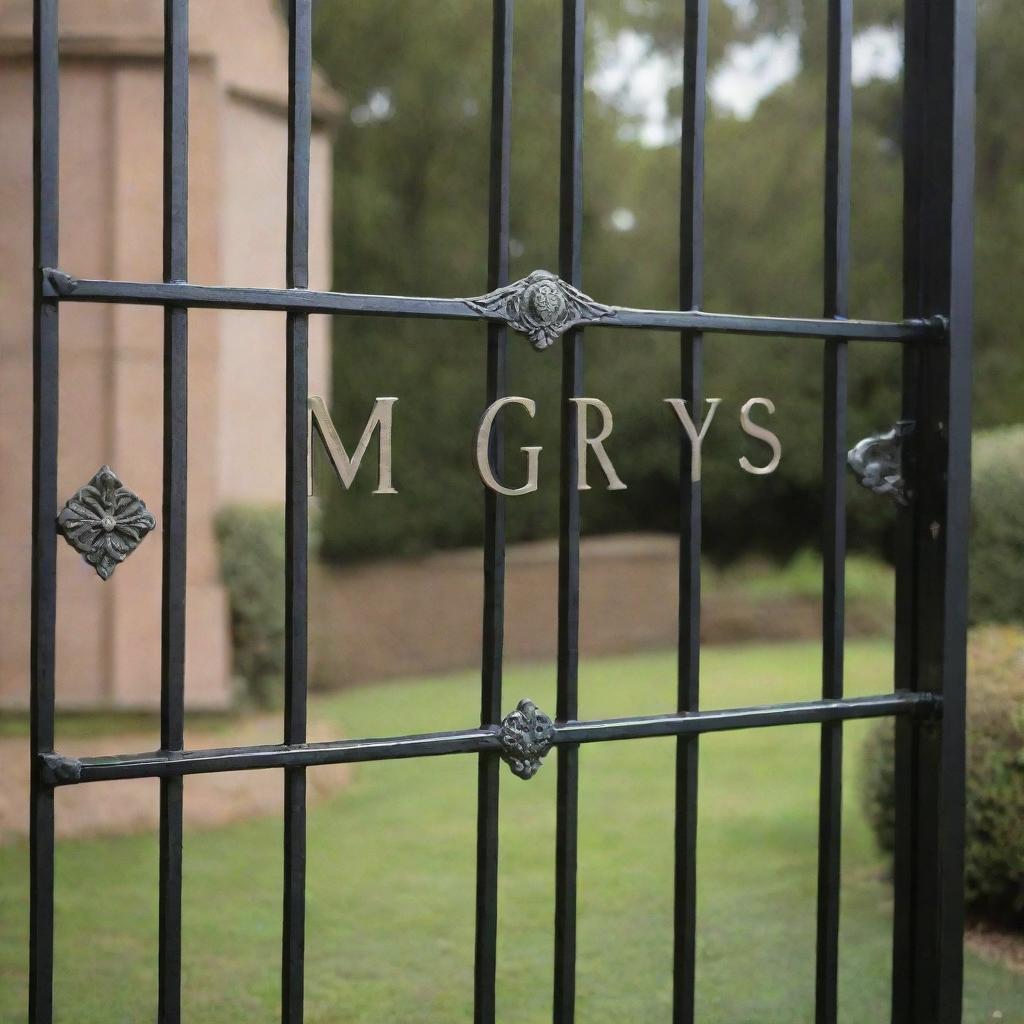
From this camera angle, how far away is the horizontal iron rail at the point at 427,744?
1.71m

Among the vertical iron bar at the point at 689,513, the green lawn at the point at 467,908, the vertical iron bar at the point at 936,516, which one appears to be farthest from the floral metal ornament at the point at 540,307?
the green lawn at the point at 467,908

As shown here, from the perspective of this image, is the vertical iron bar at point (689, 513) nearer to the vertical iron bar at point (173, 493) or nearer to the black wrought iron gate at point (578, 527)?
the black wrought iron gate at point (578, 527)

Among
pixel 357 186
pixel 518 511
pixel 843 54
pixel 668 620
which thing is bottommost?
pixel 668 620

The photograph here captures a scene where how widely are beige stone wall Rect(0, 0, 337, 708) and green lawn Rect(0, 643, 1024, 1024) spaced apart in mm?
1432

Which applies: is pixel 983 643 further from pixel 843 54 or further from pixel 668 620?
pixel 668 620

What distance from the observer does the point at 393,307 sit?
187 cm

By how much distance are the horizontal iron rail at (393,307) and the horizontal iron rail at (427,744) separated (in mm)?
567

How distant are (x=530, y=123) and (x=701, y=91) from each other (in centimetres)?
955

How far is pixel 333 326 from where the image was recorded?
34.7 feet

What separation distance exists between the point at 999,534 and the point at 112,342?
4203mm

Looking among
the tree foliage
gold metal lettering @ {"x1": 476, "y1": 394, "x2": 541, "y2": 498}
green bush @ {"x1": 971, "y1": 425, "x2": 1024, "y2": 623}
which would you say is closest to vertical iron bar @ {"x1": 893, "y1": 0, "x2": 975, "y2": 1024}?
gold metal lettering @ {"x1": 476, "y1": 394, "x2": 541, "y2": 498}

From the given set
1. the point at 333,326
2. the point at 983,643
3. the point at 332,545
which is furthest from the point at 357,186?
the point at 983,643

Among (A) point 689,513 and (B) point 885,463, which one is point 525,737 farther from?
(B) point 885,463

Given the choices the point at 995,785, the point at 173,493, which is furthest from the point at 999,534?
the point at 173,493
